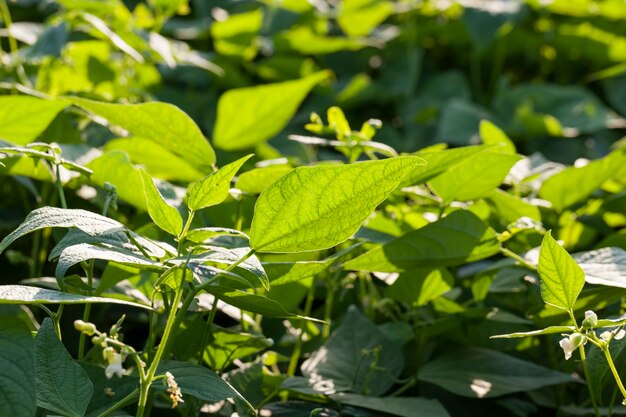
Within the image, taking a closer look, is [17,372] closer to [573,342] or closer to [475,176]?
[573,342]

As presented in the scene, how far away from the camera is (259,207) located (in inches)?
26.7

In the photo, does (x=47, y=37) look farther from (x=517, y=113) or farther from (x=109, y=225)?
(x=517, y=113)

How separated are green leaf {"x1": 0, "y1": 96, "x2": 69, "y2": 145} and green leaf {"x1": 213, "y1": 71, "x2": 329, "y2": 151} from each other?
0.30 m

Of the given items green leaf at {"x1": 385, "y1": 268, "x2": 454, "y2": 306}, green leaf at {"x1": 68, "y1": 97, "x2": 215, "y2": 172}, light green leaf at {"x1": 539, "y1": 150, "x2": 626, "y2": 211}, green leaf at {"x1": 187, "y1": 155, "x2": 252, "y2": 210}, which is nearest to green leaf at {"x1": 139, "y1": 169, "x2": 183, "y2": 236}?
green leaf at {"x1": 187, "y1": 155, "x2": 252, "y2": 210}

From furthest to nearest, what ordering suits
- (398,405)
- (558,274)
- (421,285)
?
1. (421,285)
2. (398,405)
3. (558,274)

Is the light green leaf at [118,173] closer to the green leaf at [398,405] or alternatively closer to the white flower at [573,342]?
the green leaf at [398,405]

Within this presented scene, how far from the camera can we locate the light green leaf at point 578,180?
105 centimetres

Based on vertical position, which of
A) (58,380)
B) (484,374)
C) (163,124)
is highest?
(163,124)

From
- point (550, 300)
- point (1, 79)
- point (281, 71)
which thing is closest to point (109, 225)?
point (550, 300)

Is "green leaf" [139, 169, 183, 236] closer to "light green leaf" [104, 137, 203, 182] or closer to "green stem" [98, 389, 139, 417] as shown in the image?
"green stem" [98, 389, 139, 417]

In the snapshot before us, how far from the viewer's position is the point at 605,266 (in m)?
0.82

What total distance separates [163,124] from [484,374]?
1.40ft

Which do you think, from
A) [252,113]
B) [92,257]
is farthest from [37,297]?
[252,113]

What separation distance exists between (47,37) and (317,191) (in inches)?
26.1
